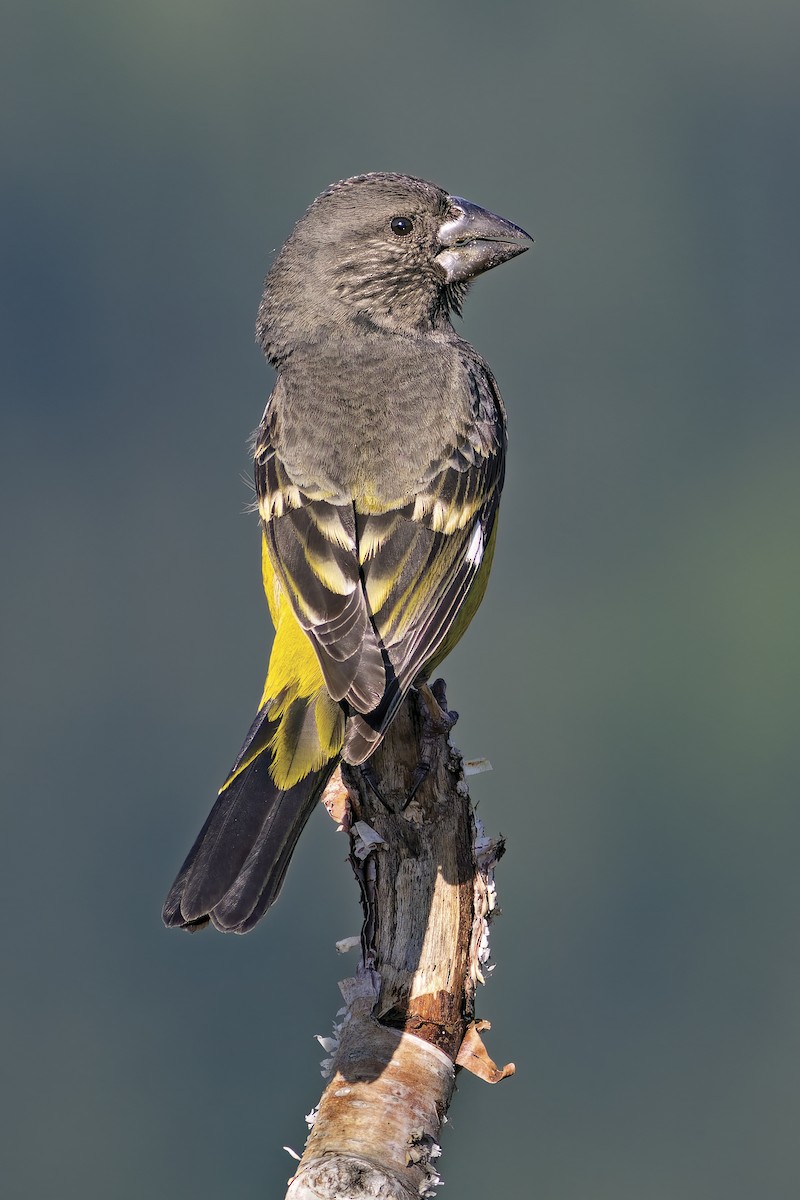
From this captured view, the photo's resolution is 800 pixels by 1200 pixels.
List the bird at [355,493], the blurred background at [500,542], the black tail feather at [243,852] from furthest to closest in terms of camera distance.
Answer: the blurred background at [500,542] < the bird at [355,493] < the black tail feather at [243,852]

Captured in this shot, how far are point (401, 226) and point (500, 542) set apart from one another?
208 ft

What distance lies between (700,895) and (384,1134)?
48802 mm

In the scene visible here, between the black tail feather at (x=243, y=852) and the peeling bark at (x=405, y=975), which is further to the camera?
the black tail feather at (x=243, y=852)

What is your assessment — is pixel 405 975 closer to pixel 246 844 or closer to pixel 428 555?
pixel 246 844

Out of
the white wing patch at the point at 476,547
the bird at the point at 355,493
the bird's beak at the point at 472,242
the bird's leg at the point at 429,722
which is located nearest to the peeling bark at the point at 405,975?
the bird's leg at the point at 429,722

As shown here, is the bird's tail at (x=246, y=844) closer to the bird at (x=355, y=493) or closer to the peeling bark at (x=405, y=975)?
the bird at (x=355, y=493)

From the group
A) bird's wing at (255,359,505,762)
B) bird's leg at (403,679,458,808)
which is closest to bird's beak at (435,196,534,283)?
bird's wing at (255,359,505,762)

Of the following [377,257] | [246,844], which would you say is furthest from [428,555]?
[377,257]

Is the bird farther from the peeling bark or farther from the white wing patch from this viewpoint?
the peeling bark

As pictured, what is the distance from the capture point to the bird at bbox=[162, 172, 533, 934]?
4977mm

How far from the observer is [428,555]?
568 cm

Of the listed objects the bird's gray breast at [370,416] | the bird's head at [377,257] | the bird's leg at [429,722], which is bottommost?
the bird's leg at [429,722]

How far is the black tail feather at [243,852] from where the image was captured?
4.70 m

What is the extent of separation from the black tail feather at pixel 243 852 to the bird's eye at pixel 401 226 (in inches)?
105
